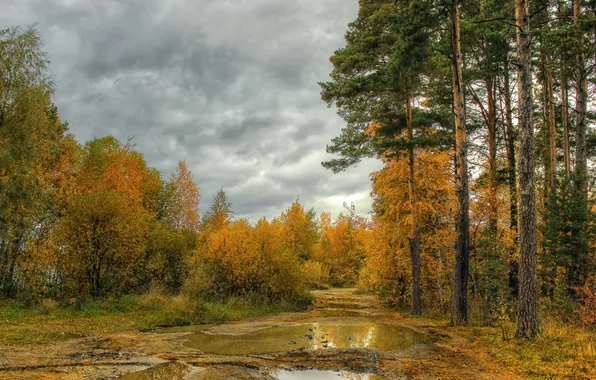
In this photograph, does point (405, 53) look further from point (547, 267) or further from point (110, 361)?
point (110, 361)

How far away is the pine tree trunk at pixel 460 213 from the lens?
1198cm

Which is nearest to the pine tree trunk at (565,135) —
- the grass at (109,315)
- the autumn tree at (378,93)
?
the autumn tree at (378,93)

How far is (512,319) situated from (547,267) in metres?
3.83

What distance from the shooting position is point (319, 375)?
6445 millimetres

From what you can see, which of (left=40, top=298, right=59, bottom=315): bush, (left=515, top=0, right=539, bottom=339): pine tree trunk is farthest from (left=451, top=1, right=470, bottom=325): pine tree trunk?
(left=40, top=298, right=59, bottom=315): bush

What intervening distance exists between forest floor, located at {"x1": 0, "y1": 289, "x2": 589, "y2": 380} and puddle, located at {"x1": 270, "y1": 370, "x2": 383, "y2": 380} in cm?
2

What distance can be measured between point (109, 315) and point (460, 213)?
13.5 meters

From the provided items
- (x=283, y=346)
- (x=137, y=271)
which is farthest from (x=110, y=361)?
(x=137, y=271)

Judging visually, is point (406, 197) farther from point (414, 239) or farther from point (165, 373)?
point (165, 373)

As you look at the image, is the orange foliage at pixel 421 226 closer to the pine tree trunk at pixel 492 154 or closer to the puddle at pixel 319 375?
the pine tree trunk at pixel 492 154

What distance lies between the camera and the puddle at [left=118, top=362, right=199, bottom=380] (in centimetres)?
600

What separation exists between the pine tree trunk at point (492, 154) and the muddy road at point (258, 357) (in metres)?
7.35

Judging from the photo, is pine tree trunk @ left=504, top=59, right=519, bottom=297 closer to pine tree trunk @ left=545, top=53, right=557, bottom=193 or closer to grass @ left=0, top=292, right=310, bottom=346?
pine tree trunk @ left=545, top=53, right=557, bottom=193

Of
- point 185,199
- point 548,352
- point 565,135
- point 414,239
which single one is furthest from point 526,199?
point 185,199
